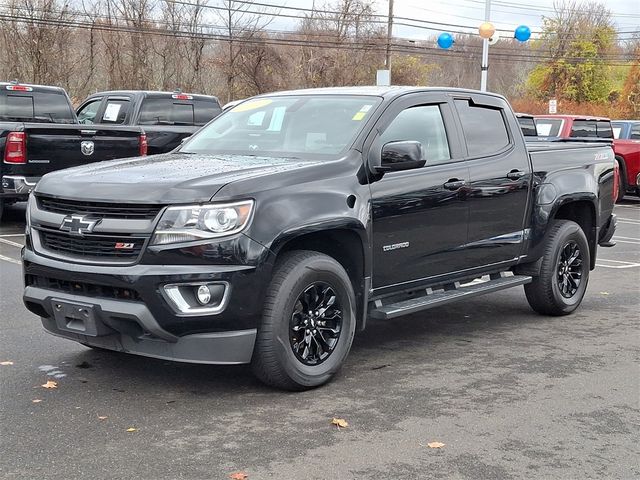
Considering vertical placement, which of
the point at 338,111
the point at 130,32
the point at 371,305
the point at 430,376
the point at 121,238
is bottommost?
the point at 430,376

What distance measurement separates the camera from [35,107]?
13039 mm

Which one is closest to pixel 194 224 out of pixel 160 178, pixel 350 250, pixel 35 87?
pixel 160 178

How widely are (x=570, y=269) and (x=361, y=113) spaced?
290 centimetres

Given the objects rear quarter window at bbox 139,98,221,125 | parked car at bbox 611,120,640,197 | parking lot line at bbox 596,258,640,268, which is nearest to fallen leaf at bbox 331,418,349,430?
parking lot line at bbox 596,258,640,268

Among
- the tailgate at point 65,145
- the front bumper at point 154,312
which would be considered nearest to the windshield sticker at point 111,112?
the tailgate at point 65,145

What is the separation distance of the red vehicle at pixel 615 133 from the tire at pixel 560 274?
33.7ft

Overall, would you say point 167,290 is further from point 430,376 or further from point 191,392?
point 430,376

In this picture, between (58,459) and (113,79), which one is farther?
(113,79)

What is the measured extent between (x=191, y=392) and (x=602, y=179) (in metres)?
4.68

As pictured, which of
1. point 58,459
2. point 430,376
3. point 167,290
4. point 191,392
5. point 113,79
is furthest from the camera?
point 113,79

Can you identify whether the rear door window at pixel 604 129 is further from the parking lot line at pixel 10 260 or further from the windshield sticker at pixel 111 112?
the parking lot line at pixel 10 260

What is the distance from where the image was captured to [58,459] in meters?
3.96

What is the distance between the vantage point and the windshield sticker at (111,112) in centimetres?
1491

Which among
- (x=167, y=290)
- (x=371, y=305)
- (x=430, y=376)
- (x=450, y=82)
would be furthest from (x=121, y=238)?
(x=450, y=82)
